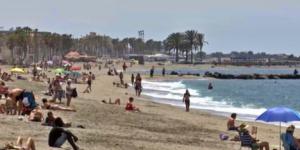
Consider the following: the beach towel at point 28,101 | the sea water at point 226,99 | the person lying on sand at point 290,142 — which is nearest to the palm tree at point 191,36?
the sea water at point 226,99

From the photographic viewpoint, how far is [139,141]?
17672mm

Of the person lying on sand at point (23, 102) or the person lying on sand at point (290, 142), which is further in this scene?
the person lying on sand at point (23, 102)

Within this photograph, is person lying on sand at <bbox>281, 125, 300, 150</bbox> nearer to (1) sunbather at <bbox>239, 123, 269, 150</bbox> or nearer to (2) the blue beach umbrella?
(2) the blue beach umbrella

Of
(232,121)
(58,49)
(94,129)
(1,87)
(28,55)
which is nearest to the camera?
(94,129)

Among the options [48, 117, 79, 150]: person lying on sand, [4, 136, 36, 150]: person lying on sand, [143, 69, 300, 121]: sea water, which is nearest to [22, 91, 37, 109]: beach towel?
[48, 117, 79, 150]: person lying on sand

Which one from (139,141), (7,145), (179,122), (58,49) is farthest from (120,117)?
(58,49)

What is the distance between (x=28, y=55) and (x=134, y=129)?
120 metres

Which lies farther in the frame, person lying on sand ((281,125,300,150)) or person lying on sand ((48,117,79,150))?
person lying on sand ((281,125,300,150))

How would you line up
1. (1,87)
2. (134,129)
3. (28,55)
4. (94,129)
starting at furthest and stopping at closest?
(28,55)
(1,87)
(134,129)
(94,129)

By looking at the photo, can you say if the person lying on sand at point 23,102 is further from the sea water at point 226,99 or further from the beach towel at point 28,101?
the sea water at point 226,99

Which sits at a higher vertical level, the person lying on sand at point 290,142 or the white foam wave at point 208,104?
Result: the person lying on sand at point 290,142

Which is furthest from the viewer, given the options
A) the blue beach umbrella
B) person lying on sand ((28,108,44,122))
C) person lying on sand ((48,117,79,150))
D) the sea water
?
the sea water

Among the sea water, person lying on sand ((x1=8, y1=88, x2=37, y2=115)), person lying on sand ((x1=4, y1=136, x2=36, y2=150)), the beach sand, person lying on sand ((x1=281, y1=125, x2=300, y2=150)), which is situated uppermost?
person lying on sand ((x1=8, y1=88, x2=37, y2=115))

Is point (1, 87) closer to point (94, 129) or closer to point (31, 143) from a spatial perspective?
point (94, 129)
